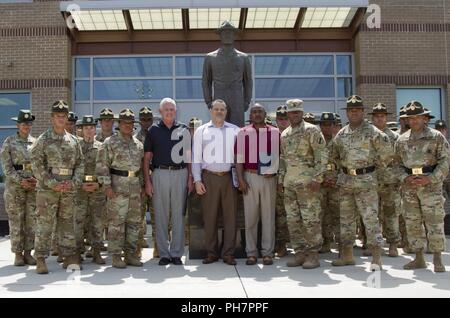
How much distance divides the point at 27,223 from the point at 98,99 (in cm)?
623

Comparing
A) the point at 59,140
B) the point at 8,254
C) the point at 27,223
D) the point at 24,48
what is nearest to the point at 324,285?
the point at 59,140

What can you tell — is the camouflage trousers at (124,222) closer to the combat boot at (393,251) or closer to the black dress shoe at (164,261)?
the black dress shoe at (164,261)

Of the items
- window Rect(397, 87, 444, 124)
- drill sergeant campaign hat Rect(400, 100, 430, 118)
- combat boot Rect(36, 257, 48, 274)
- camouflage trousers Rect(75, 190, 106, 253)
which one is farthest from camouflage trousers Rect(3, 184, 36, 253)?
window Rect(397, 87, 444, 124)

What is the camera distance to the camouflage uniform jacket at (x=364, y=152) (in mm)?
5570

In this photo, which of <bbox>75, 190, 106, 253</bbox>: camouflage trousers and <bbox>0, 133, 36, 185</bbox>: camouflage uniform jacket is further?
<bbox>75, 190, 106, 253</bbox>: camouflage trousers

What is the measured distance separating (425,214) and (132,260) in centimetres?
348

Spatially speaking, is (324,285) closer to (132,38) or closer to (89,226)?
(89,226)

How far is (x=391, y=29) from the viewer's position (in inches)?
453

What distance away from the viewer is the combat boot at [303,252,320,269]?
5572mm

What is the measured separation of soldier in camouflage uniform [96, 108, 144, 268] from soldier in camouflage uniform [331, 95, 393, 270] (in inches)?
96.4

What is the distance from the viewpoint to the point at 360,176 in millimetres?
5582

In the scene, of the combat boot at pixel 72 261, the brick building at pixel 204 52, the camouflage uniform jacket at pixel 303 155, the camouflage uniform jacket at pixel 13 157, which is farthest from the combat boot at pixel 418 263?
the brick building at pixel 204 52

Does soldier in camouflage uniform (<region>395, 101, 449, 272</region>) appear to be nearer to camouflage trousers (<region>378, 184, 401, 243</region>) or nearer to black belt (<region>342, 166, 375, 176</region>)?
black belt (<region>342, 166, 375, 176</region>)

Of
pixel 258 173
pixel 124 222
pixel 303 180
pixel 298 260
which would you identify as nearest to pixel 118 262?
pixel 124 222
